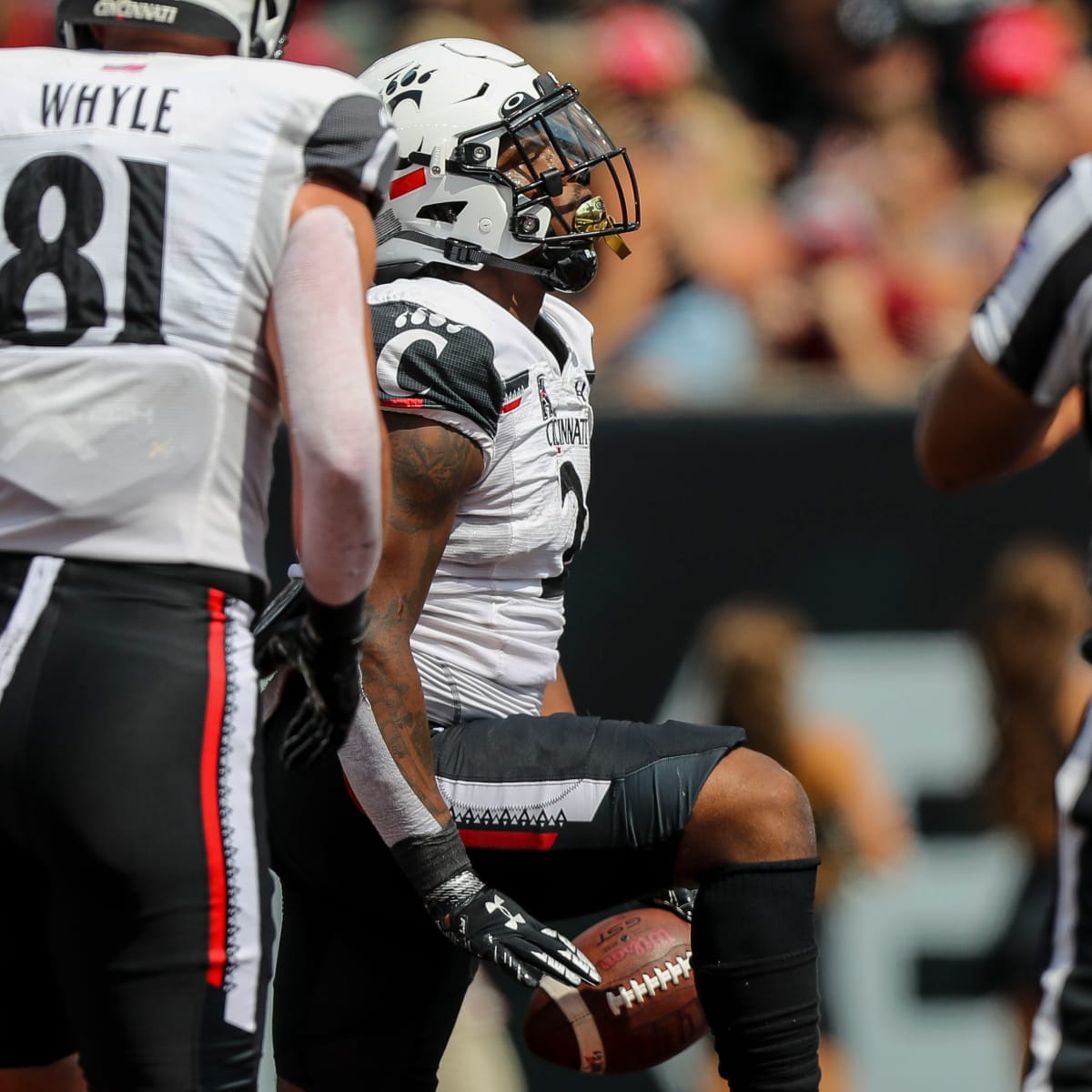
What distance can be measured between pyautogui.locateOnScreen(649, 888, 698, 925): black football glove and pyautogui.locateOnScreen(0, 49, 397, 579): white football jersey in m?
1.33

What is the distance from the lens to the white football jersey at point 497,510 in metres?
3.01

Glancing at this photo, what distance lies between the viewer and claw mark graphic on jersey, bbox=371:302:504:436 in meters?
2.91

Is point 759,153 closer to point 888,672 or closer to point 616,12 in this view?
point 616,12

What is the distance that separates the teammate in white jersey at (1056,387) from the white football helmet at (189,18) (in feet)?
3.49

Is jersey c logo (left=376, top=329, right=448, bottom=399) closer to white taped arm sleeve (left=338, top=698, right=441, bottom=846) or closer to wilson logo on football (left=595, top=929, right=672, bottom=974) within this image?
white taped arm sleeve (left=338, top=698, right=441, bottom=846)

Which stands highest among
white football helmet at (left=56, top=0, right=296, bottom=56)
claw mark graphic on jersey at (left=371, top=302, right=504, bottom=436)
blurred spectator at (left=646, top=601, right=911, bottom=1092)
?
white football helmet at (left=56, top=0, right=296, bottom=56)

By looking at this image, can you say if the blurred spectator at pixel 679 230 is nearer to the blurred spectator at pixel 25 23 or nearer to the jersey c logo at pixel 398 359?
the blurred spectator at pixel 25 23

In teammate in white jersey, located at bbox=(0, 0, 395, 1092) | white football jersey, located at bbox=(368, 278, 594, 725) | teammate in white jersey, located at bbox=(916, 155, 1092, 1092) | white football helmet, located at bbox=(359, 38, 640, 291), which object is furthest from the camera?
white football helmet, located at bbox=(359, 38, 640, 291)

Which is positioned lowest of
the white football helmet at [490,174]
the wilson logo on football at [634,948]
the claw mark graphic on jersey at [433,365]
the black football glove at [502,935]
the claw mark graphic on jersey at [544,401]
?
the wilson logo on football at [634,948]

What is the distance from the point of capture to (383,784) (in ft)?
9.36

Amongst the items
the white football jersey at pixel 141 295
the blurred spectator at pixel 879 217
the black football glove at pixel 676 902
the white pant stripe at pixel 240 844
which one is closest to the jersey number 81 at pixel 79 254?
the white football jersey at pixel 141 295

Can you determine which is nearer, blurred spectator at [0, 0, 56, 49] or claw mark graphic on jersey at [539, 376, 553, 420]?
claw mark graphic on jersey at [539, 376, 553, 420]

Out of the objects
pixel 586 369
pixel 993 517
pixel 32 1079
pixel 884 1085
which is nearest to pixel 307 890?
pixel 32 1079

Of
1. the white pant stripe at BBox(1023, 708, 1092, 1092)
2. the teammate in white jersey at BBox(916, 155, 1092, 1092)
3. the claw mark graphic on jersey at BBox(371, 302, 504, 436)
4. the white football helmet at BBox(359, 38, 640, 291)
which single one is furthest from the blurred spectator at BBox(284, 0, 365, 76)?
the white pant stripe at BBox(1023, 708, 1092, 1092)
